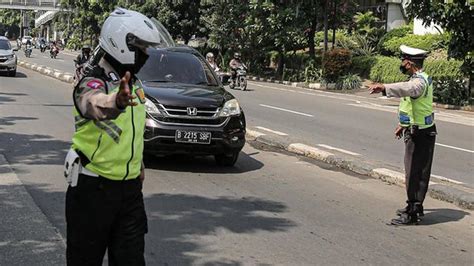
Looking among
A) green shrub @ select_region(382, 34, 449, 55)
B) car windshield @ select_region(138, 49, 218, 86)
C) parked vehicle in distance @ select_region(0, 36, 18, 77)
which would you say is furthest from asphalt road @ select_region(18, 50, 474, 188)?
parked vehicle in distance @ select_region(0, 36, 18, 77)

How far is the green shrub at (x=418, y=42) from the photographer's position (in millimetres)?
26508

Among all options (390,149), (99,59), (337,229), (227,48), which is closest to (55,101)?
(390,149)

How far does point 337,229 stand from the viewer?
5.60 meters

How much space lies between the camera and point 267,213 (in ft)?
19.8

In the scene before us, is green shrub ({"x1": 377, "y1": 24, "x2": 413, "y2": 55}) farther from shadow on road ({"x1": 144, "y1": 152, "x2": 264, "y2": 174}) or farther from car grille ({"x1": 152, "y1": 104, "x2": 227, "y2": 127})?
car grille ({"x1": 152, "y1": 104, "x2": 227, "y2": 127})

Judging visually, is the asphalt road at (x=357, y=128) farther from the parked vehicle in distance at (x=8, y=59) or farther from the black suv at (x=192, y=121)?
the parked vehicle in distance at (x=8, y=59)

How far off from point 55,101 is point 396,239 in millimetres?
12018

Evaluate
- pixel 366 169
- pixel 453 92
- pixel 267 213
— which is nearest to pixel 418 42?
pixel 453 92

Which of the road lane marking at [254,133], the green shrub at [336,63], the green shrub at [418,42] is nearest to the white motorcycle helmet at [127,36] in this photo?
the road lane marking at [254,133]

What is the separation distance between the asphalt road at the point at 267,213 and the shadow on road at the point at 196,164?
0.05ft

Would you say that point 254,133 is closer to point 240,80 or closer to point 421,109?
point 421,109

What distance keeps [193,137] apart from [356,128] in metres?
6.89

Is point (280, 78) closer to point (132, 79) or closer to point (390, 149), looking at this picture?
point (390, 149)

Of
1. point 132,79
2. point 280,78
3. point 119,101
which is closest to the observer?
point 119,101
